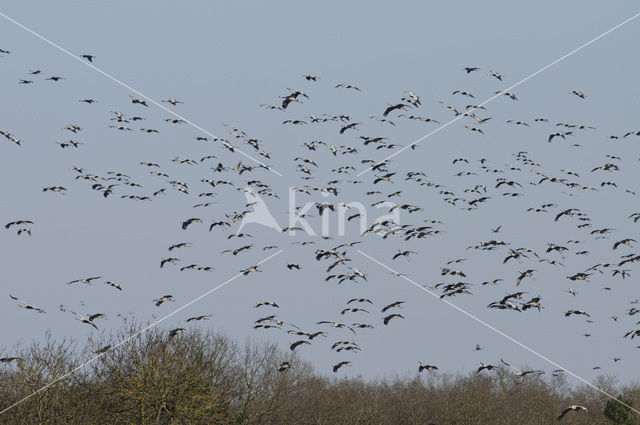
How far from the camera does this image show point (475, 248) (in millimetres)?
43125

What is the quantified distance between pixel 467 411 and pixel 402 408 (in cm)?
1047

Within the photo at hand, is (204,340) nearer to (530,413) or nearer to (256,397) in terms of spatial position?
(256,397)

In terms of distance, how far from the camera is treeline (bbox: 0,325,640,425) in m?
38.0

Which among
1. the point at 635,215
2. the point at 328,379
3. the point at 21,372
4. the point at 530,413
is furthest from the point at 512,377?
the point at 21,372

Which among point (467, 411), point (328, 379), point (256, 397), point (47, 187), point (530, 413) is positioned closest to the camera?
point (47, 187)

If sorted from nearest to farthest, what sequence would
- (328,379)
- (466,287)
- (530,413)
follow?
(466,287) < (530,413) < (328,379)

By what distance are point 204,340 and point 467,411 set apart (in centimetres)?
2307

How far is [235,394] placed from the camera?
51656 millimetres

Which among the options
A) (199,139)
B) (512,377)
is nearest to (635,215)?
(199,139)

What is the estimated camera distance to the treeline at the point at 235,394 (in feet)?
125

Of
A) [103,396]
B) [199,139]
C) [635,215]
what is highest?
[199,139]

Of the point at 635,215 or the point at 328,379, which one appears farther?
the point at 328,379

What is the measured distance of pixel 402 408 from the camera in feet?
243

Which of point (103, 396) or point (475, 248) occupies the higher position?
point (475, 248)
